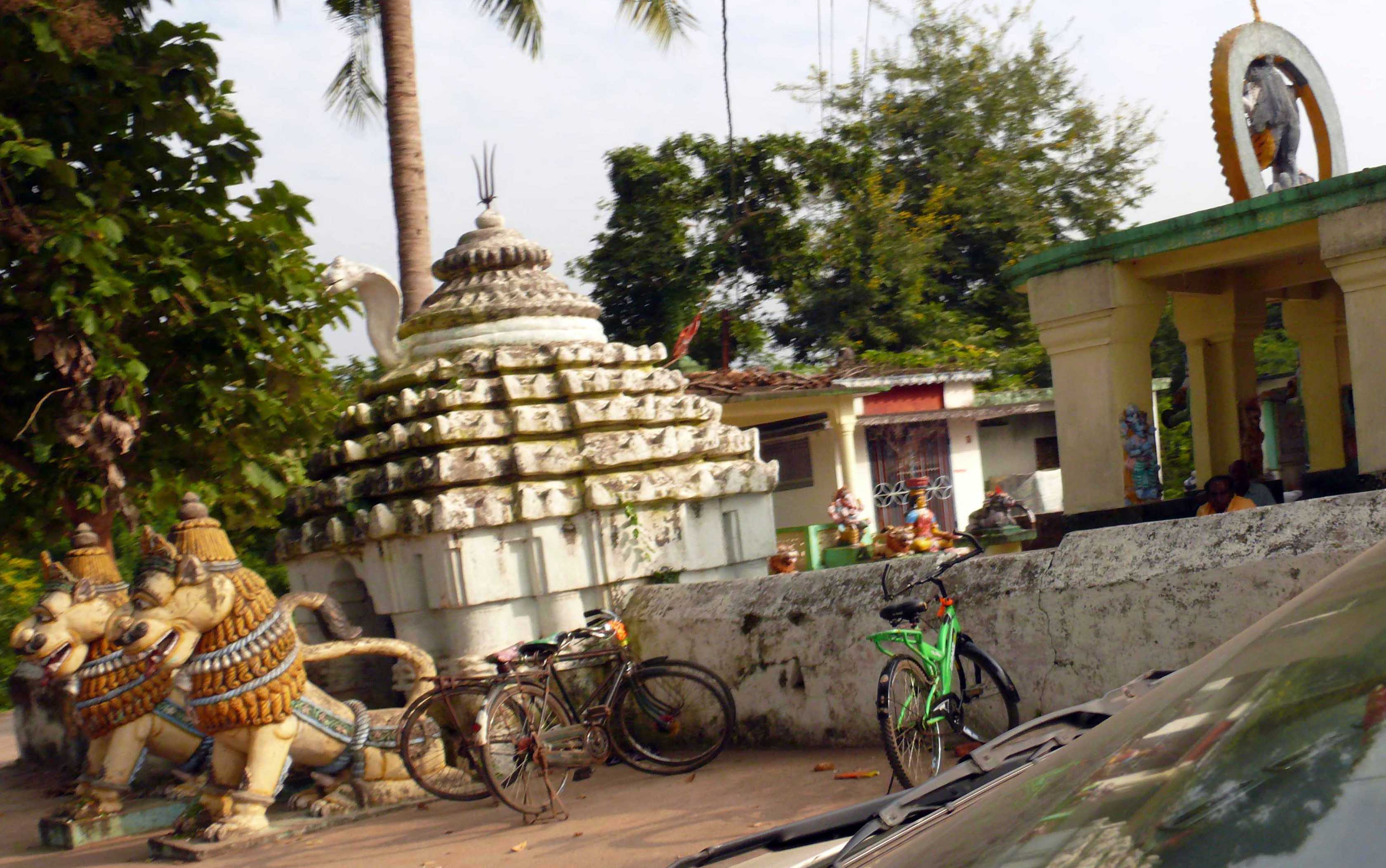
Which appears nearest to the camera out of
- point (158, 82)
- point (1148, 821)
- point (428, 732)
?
point (1148, 821)

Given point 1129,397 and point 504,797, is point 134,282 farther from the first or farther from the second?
point 1129,397

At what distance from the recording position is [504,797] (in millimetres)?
5453

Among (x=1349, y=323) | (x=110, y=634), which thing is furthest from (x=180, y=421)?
(x=1349, y=323)

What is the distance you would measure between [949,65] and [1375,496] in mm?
24501

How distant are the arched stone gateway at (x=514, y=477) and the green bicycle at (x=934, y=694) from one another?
79.8 inches

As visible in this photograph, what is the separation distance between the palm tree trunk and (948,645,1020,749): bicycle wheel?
7965mm

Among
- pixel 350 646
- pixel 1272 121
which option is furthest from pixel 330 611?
pixel 1272 121

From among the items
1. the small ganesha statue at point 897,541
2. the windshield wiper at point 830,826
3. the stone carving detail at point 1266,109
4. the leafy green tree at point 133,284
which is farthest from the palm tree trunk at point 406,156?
the windshield wiper at point 830,826

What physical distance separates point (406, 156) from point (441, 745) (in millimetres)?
7290

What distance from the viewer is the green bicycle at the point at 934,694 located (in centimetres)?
488

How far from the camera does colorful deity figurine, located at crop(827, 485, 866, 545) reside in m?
15.7

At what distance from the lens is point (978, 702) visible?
530cm

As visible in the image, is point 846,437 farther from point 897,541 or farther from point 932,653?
point 932,653

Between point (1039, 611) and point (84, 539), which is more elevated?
point (84, 539)
